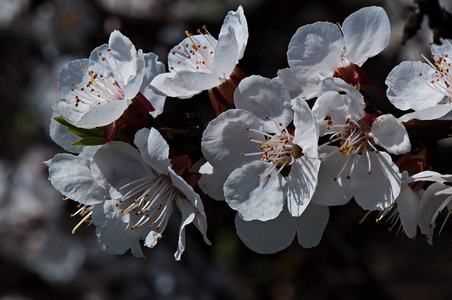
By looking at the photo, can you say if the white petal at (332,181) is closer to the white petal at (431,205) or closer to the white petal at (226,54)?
the white petal at (431,205)

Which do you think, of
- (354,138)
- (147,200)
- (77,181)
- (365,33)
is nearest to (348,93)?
(354,138)

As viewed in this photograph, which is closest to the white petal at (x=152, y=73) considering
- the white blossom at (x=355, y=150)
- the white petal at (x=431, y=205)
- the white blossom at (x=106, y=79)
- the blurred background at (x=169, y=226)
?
the white blossom at (x=106, y=79)

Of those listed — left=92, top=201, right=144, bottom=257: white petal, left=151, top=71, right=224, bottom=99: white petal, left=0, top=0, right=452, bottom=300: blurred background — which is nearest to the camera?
left=151, top=71, right=224, bottom=99: white petal

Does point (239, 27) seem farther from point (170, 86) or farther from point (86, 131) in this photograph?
point (86, 131)

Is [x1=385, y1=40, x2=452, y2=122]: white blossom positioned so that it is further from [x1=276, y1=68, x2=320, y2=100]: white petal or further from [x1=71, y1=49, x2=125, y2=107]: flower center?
[x1=71, y1=49, x2=125, y2=107]: flower center

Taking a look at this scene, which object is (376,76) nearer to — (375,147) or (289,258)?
(289,258)

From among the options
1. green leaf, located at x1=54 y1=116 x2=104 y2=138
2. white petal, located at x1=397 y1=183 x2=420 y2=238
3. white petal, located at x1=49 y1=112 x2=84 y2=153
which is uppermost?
green leaf, located at x1=54 y1=116 x2=104 y2=138

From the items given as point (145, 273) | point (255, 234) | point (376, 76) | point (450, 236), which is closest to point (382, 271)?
point (450, 236)

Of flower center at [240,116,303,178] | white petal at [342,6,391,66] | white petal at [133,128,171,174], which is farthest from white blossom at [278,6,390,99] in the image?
white petal at [133,128,171,174]
